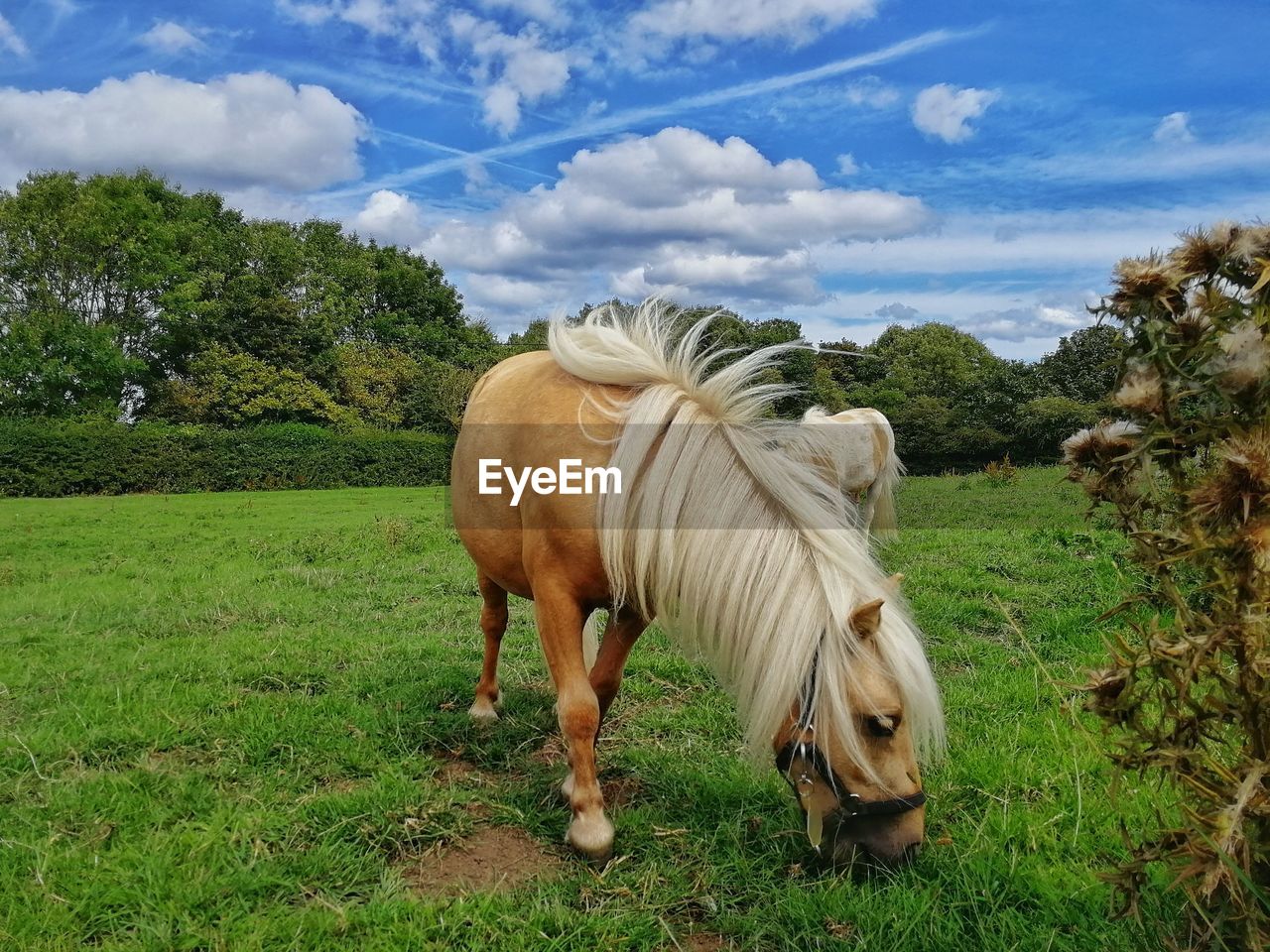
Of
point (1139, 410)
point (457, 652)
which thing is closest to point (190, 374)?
point (457, 652)

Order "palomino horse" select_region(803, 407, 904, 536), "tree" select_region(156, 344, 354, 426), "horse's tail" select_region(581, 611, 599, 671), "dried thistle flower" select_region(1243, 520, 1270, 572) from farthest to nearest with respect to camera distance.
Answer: "tree" select_region(156, 344, 354, 426) → "palomino horse" select_region(803, 407, 904, 536) → "horse's tail" select_region(581, 611, 599, 671) → "dried thistle flower" select_region(1243, 520, 1270, 572)

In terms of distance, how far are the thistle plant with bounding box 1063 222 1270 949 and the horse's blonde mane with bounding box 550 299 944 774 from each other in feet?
2.86

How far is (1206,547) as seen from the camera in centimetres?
148

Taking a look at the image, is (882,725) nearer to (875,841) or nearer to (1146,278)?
(875,841)

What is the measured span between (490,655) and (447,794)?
3.90 feet

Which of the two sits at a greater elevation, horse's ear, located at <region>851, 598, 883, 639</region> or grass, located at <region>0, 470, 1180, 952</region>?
horse's ear, located at <region>851, 598, 883, 639</region>

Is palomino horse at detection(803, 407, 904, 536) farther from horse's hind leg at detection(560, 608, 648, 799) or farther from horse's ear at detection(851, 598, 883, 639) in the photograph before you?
horse's ear at detection(851, 598, 883, 639)

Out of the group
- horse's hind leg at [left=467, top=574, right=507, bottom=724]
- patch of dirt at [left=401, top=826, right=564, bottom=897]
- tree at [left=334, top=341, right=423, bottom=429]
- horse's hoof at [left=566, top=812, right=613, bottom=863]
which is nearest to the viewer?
patch of dirt at [left=401, top=826, right=564, bottom=897]

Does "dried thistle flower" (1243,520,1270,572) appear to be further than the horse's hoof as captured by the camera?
No

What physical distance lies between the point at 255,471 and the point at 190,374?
14455 millimetres

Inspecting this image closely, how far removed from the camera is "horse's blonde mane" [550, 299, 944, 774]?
2.49 m

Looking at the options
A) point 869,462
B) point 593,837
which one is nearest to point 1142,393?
point 593,837

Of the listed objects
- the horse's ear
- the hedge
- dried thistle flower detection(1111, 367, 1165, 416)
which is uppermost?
dried thistle flower detection(1111, 367, 1165, 416)

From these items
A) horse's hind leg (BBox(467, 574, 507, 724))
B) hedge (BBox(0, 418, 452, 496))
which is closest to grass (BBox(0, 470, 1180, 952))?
horse's hind leg (BBox(467, 574, 507, 724))
